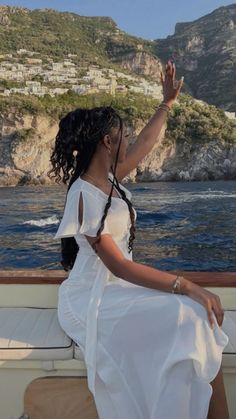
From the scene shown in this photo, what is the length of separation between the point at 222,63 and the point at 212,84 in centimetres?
430

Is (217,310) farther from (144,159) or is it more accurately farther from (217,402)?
(144,159)

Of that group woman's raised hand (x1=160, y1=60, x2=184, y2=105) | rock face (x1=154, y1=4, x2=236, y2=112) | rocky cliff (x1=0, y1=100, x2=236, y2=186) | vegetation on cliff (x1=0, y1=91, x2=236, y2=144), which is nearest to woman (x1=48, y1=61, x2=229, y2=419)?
woman's raised hand (x1=160, y1=60, x2=184, y2=105)

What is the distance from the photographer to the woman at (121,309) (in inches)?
46.5

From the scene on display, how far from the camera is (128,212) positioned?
144cm

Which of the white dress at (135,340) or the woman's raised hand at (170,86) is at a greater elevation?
the woman's raised hand at (170,86)

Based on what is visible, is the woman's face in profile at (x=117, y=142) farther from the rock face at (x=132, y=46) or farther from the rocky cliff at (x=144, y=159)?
the rock face at (x=132, y=46)

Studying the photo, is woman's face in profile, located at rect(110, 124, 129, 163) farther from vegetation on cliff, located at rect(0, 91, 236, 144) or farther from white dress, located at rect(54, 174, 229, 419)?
vegetation on cliff, located at rect(0, 91, 236, 144)

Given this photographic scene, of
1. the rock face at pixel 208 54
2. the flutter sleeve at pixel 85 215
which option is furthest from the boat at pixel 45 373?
the rock face at pixel 208 54

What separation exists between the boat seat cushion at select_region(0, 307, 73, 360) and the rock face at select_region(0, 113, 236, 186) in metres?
38.8

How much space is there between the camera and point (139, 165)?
4753 centimetres

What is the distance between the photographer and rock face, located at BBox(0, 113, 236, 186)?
→ 42.7 metres

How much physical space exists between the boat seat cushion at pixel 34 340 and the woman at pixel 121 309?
6cm

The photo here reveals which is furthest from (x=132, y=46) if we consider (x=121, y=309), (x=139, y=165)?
(x=121, y=309)

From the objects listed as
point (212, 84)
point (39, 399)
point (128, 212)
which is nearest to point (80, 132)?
point (128, 212)
